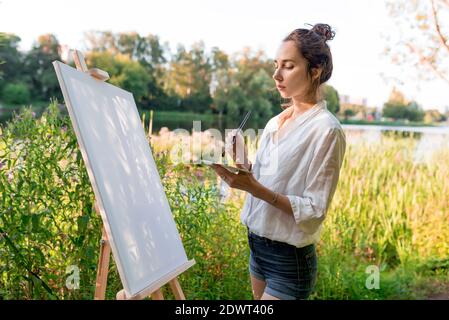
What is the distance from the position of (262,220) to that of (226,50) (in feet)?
34.5

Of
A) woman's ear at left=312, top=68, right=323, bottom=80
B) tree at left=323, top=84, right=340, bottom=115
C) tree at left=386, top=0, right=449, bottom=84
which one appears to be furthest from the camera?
tree at left=323, top=84, right=340, bottom=115

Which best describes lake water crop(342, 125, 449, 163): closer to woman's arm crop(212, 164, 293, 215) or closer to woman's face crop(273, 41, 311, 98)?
woman's face crop(273, 41, 311, 98)

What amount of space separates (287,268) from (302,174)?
289 millimetres

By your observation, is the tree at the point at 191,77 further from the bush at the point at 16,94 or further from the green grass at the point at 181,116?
the bush at the point at 16,94

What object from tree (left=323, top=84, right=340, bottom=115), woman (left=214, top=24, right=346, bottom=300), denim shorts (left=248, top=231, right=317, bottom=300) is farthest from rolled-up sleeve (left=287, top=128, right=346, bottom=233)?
tree (left=323, top=84, right=340, bottom=115)

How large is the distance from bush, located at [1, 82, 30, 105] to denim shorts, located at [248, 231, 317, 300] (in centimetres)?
911

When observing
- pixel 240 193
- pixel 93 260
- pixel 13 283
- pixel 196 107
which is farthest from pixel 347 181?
pixel 196 107

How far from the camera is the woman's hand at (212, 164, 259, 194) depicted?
1.29 meters

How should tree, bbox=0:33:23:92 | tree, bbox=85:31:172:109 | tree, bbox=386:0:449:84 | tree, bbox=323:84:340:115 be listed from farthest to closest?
1. tree, bbox=85:31:172:109
2. tree, bbox=0:33:23:92
3. tree, bbox=323:84:340:115
4. tree, bbox=386:0:449:84

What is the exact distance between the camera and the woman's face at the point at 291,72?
4.54 feet

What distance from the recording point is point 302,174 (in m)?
1.36

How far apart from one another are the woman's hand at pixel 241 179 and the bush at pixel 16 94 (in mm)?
9116

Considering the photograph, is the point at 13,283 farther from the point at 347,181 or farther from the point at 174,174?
the point at 347,181

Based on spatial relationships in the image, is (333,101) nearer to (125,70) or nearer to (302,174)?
(302,174)
